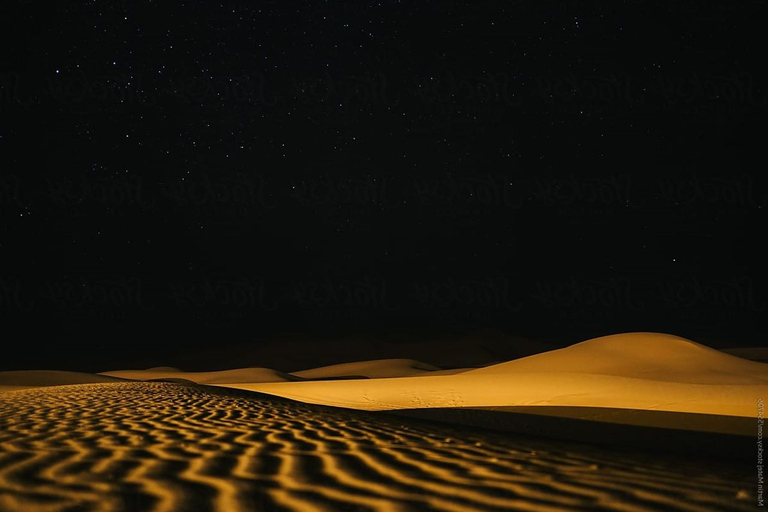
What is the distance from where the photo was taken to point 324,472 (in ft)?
12.0

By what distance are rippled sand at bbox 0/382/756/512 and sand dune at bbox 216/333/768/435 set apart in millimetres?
4955

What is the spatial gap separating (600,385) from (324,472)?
1208cm

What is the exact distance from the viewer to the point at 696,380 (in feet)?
49.2

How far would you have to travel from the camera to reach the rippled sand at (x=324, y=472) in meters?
2.98

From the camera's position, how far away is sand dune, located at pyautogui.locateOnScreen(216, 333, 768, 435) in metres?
11.3

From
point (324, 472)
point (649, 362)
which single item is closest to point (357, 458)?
point (324, 472)

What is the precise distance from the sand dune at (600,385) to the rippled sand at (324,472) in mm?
4955

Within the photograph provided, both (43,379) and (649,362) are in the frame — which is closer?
(649,362)

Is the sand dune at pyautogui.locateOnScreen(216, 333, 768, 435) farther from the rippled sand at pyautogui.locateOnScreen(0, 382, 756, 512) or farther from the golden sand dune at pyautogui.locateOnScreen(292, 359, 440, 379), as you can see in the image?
the golden sand dune at pyautogui.locateOnScreen(292, 359, 440, 379)

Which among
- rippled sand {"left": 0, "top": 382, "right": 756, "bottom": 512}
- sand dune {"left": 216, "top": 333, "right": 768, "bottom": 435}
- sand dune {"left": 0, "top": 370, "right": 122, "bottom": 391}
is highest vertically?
sand dune {"left": 216, "top": 333, "right": 768, "bottom": 435}

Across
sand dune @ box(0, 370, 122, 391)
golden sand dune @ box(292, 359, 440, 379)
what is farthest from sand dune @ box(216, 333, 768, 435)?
golden sand dune @ box(292, 359, 440, 379)

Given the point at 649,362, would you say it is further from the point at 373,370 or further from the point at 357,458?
the point at 357,458

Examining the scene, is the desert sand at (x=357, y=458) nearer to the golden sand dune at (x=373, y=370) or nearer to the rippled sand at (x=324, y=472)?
the rippled sand at (x=324, y=472)

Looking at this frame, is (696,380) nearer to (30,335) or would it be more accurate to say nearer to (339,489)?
(339,489)
